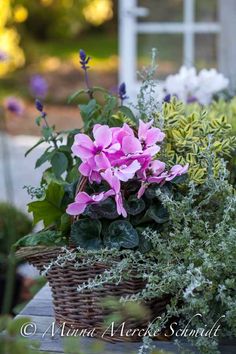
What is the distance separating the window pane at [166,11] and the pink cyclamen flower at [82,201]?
4.53m

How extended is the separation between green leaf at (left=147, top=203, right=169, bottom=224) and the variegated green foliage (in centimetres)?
10

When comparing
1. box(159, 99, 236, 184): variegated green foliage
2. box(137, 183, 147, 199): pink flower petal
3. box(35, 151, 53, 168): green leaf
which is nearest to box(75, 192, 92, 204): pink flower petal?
box(137, 183, 147, 199): pink flower petal

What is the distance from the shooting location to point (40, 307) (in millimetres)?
1937

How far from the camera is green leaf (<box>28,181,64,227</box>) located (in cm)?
169

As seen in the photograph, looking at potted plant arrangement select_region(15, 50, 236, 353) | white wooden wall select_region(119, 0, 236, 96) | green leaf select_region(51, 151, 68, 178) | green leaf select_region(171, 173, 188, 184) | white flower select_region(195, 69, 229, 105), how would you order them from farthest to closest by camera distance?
white wooden wall select_region(119, 0, 236, 96) → white flower select_region(195, 69, 229, 105) → green leaf select_region(51, 151, 68, 178) → green leaf select_region(171, 173, 188, 184) → potted plant arrangement select_region(15, 50, 236, 353)

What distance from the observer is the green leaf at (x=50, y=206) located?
5.54 feet

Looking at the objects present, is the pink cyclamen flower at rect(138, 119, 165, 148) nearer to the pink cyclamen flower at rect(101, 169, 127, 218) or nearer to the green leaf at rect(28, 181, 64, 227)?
the pink cyclamen flower at rect(101, 169, 127, 218)

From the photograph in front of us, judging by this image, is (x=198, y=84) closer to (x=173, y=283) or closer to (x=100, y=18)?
(x=173, y=283)

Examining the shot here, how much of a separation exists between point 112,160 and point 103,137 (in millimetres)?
49

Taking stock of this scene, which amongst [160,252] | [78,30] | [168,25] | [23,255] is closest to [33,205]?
[23,255]

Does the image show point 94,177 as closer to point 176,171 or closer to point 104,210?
point 104,210

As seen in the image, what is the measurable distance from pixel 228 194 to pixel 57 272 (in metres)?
0.39

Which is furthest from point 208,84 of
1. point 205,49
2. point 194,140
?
point 205,49

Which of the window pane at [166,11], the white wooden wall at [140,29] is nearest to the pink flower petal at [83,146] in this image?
the white wooden wall at [140,29]
